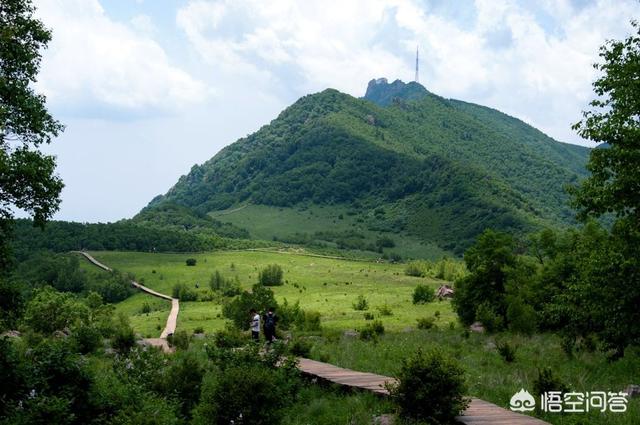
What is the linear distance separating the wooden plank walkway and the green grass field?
37.4 metres

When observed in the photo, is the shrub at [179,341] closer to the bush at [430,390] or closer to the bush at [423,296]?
the bush at [430,390]

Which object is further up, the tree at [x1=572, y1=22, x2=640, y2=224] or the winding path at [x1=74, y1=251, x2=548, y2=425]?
the tree at [x1=572, y1=22, x2=640, y2=224]

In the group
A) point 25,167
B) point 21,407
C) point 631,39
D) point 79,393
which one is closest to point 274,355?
point 79,393

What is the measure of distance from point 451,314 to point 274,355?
53851 millimetres

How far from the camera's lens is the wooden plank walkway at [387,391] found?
13.8m

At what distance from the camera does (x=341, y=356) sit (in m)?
27.8

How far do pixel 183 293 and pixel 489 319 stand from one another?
8811 cm

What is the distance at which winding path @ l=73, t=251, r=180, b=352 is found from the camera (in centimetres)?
4044

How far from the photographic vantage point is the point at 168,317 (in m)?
87.2

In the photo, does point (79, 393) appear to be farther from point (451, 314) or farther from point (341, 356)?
point (451, 314)

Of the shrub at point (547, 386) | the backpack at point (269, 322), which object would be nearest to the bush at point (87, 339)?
the backpack at point (269, 322)

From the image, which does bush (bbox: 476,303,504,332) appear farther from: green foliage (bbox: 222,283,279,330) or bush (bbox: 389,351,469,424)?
bush (bbox: 389,351,469,424)

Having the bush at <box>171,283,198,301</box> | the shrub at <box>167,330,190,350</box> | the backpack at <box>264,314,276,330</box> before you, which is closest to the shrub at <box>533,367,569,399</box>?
the backpack at <box>264,314,276,330</box>

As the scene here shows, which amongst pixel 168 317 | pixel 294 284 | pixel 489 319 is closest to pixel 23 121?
pixel 489 319
